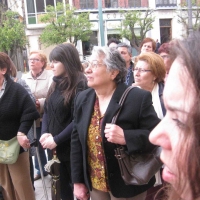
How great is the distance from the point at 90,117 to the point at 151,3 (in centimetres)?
2793

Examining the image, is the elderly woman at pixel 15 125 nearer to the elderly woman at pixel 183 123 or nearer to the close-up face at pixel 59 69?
the close-up face at pixel 59 69

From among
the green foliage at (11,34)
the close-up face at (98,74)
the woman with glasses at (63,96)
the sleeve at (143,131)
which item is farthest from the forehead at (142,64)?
the green foliage at (11,34)

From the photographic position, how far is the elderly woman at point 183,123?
2.15 ft

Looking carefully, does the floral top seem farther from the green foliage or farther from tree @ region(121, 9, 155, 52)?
tree @ region(121, 9, 155, 52)

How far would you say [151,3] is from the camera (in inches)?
1082

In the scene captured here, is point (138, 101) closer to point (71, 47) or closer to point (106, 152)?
point (106, 152)

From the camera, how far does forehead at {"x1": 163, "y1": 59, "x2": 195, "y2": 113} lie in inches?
26.0

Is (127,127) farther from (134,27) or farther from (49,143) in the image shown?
(134,27)

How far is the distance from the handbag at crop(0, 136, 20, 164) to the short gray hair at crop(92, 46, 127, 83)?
130cm

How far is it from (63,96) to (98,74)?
2.14ft

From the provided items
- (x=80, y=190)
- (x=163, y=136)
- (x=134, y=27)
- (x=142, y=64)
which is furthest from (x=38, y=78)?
(x=134, y=27)

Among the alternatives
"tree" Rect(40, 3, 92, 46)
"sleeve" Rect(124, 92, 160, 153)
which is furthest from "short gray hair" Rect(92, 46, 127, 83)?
"tree" Rect(40, 3, 92, 46)

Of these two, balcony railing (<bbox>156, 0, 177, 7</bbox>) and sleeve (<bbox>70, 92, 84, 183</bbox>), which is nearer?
sleeve (<bbox>70, 92, 84, 183</bbox>)

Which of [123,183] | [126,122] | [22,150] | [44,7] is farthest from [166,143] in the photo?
[44,7]
